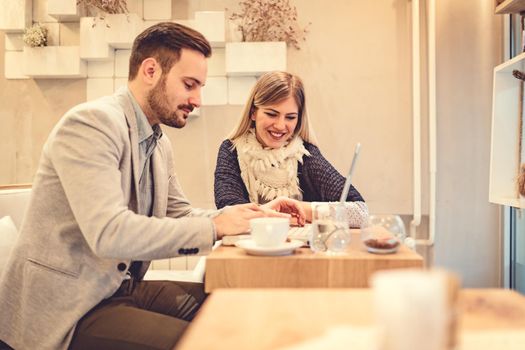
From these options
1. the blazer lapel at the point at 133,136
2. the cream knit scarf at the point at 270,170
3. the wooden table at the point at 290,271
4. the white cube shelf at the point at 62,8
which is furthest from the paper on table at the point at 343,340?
the white cube shelf at the point at 62,8

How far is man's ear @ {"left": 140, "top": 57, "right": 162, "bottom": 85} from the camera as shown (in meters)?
1.55

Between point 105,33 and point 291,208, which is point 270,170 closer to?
point 291,208

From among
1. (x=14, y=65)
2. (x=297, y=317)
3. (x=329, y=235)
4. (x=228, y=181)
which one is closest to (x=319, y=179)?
(x=228, y=181)

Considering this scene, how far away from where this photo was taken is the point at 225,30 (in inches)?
121

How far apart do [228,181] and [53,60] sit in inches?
61.7

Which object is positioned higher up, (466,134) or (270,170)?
(466,134)

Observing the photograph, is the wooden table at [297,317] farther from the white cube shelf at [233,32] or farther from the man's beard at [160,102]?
the white cube shelf at [233,32]

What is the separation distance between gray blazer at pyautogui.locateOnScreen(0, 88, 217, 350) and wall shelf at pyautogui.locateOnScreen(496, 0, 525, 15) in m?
1.96

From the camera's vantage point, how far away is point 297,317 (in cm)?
61

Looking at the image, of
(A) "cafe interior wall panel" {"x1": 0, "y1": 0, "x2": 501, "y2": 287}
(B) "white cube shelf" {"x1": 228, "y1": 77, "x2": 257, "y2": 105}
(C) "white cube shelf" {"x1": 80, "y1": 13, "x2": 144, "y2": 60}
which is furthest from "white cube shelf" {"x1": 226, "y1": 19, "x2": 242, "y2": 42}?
(C) "white cube shelf" {"x1": 80, "y1": 13, "x2": 144, "y2": 60}

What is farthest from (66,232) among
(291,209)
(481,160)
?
(481,160)

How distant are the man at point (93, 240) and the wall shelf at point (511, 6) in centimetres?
180

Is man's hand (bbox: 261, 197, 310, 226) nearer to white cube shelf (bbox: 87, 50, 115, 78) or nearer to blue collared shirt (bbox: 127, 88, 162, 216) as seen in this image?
blue collared shirt (bbox: 127, 88, 162, 216)

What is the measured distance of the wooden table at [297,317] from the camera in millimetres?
539
